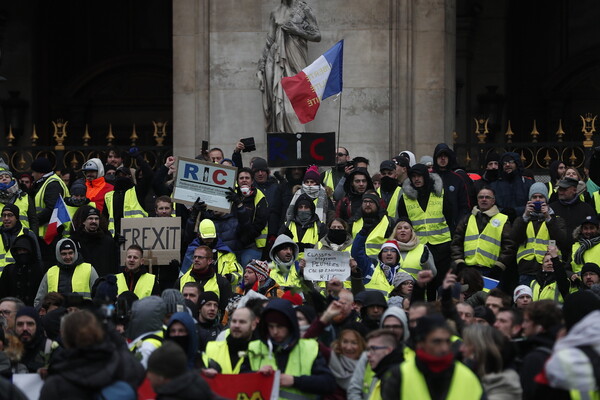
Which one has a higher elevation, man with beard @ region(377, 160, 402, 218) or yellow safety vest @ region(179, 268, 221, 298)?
man with beard @ region(377, 160, 402, 218)

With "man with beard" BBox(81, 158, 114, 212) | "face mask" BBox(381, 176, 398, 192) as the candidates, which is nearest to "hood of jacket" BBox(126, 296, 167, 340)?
"face mask" BBox(381, 176, 398, 192)

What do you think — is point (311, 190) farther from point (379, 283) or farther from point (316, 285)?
point (379, 283)

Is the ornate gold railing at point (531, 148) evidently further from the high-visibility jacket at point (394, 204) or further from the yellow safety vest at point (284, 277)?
the yellow safety vest at point (284, 277)

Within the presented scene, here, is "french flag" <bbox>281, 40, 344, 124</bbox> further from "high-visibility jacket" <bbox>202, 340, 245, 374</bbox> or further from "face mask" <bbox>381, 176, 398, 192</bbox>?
"high-visibility jacket" <bbox>202, 340, 245, 374</bbox>

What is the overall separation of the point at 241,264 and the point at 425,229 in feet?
6.64

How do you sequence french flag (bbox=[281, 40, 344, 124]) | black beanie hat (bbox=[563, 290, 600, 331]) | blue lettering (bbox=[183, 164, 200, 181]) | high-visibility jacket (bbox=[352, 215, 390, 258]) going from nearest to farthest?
black beanie hat (bbox=[563, 290, 600, 331]) → high-visibility jacket (bbox=[352, 215, 390, 258]) → blue lettering (bbox=[183, 164, 200, 181]) → french flag (bbox=[281, 40, 344, 124])

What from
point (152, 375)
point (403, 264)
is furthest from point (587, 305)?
point (403, 264)

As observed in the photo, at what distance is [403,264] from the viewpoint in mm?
15945

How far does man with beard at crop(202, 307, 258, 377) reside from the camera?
38.0ft

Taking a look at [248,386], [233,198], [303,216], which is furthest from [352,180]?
[248,386]

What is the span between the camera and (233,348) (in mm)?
11703

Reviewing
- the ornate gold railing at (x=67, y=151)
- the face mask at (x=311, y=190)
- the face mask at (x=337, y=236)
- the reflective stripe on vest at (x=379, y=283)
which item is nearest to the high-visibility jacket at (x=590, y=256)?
the reflective stripe on vest at (x=379, y=283)

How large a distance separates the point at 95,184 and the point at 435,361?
33.1ft

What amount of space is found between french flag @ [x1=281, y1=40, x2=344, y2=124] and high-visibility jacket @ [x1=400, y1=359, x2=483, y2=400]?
10643 mm
